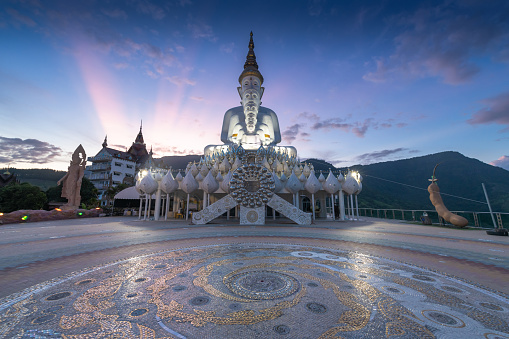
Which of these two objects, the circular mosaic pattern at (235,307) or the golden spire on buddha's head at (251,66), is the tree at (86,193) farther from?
the circular mosaic pattern at (235,307)

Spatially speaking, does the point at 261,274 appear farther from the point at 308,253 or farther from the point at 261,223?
the point at 261,223

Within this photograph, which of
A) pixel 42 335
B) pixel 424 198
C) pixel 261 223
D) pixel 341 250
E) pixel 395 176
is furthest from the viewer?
pixel 395 176

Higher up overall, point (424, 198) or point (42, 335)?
point (424, 198)

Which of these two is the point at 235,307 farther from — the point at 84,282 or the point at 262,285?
the point at 84,282

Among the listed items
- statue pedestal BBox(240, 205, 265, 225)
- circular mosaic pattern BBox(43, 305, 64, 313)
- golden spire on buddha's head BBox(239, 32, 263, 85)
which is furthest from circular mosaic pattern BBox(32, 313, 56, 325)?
golden spire on buddha's head BBox(239, 32, 263, 85)

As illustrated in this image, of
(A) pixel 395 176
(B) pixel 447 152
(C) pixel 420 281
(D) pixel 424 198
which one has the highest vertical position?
(B) pixel 447 152

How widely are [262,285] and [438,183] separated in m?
109

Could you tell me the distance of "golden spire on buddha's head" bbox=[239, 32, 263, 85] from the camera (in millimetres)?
34659

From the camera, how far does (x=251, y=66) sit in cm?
3744

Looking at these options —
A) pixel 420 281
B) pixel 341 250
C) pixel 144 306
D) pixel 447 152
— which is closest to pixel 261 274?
pixel 144 306

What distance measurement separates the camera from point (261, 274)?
16.0 feet

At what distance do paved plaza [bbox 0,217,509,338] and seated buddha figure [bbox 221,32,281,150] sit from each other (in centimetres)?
2902

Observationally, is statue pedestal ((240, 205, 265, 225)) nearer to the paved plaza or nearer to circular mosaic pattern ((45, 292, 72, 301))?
the paved plaza

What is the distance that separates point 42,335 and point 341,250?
8.13 meters
